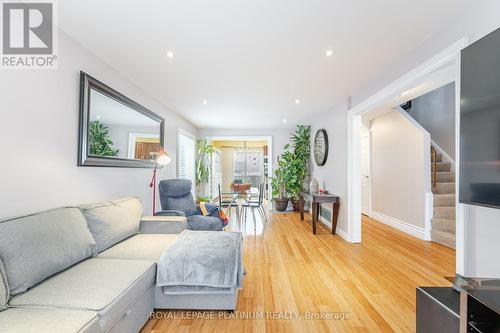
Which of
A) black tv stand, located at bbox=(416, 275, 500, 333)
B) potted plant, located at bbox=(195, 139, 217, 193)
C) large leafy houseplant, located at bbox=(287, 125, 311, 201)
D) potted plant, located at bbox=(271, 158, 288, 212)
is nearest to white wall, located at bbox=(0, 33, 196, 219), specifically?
black tv stand, located at bbox=(416, 275, 500, 333)

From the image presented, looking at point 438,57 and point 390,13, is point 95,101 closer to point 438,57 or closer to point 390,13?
point 390,13

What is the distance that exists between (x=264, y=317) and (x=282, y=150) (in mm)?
5259

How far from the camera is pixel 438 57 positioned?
6.72ft

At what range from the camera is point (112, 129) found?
110 inches

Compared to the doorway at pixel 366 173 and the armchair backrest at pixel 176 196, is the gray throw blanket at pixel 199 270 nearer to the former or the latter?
the armchair backrest at pixel 176 196

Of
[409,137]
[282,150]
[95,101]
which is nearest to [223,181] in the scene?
[282,150]

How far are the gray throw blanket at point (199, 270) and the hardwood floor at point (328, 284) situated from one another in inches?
10.3

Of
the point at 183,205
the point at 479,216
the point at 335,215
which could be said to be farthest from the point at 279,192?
the point at 479,216

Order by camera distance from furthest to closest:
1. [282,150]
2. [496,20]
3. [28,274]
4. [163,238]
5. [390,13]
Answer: [282,150] < [163,238] < [390,13] < [496,20] < [28,274]

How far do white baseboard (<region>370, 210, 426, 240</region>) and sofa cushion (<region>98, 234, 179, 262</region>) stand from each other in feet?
13.3

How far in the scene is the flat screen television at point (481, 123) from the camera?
130 cm

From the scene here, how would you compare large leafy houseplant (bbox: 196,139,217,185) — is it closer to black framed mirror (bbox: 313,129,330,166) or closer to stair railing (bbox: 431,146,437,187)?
black framed mirror (bbox: 313,129,330,166)

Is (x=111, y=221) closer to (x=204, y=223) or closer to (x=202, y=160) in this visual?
(x=204, y=223)

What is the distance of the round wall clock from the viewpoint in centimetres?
486
